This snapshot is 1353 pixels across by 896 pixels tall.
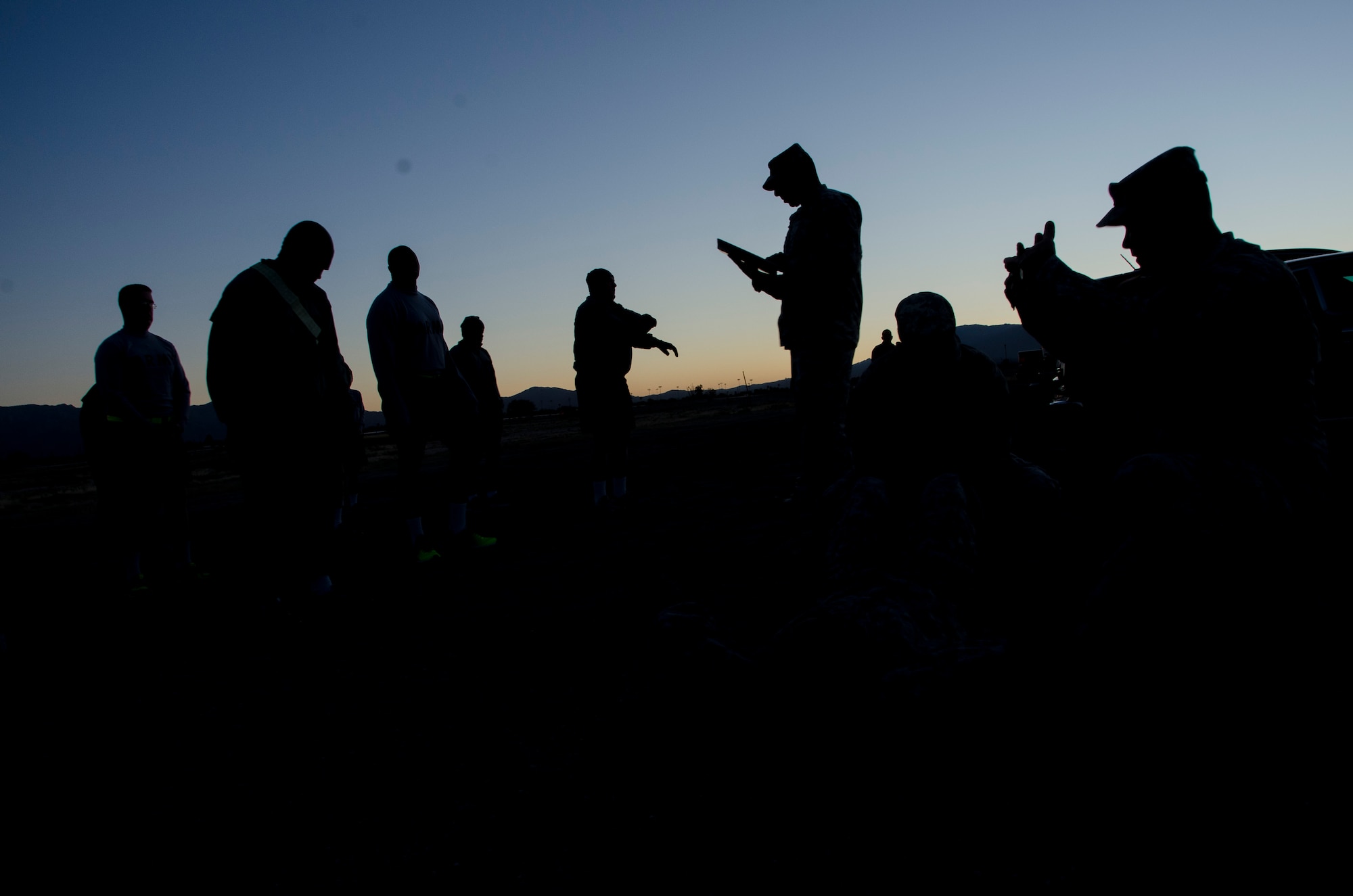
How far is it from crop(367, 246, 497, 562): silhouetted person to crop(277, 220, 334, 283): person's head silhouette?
88cm

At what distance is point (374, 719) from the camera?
2.41 m

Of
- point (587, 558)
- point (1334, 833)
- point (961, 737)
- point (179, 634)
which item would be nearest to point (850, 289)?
point (587, 558)

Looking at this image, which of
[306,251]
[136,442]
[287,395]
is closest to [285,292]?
[306,251]

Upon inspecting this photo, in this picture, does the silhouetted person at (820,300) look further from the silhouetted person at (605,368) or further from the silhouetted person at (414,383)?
the silhouetted person at (414,383)

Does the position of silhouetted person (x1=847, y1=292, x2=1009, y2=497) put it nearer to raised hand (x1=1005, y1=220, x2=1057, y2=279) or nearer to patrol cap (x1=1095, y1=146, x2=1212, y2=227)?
raised hand (x1=1005, y1=220, x2=1057, y2=279)

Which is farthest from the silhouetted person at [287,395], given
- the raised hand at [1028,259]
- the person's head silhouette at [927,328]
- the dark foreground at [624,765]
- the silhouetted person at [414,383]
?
the raised hand at [1028,259]

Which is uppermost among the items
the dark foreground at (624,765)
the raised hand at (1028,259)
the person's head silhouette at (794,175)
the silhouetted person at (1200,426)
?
the person's head silhouette at (794,175)

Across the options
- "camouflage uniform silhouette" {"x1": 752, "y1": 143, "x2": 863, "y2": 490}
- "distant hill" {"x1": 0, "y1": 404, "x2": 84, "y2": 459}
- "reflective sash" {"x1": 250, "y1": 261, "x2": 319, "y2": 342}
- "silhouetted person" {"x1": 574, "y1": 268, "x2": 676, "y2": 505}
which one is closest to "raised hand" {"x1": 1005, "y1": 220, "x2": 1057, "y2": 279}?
"camouflage uniform silhouette" {"x1": 752, "y1": 143, "x2": 863, "y2": 490}

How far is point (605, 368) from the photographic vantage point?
640 centimetres

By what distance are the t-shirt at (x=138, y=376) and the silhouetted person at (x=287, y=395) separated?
1522mm

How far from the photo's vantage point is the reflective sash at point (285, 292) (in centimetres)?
342

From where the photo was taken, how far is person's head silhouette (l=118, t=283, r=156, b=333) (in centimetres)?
449

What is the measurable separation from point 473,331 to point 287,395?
3.94 meters

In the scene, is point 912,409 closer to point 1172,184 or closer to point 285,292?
point 1172,184
